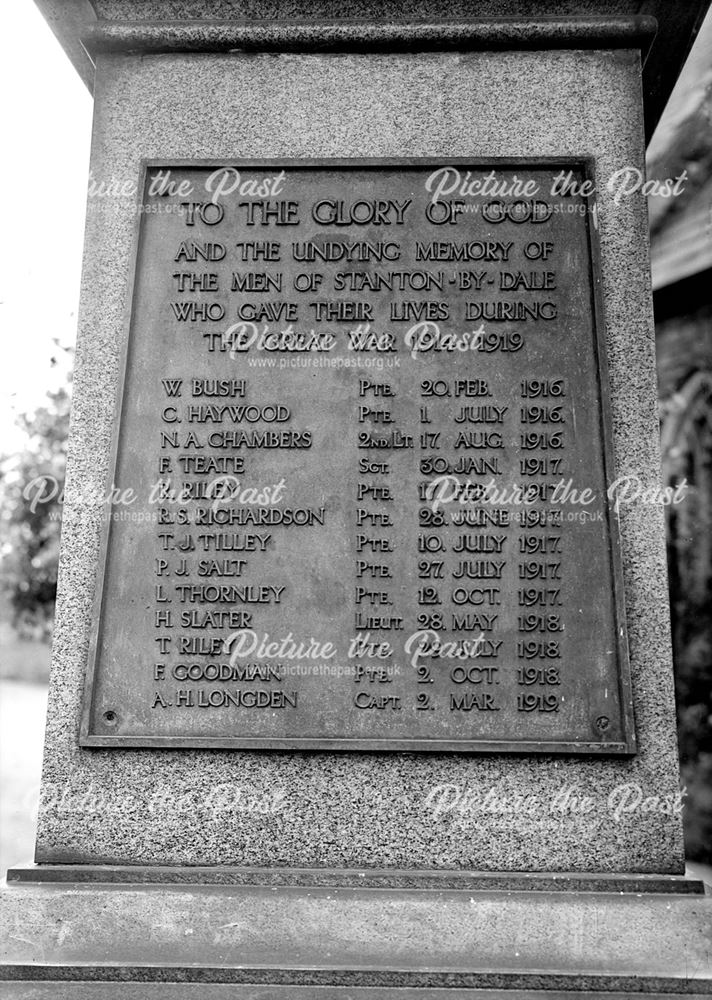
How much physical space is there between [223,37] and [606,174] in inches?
69.1

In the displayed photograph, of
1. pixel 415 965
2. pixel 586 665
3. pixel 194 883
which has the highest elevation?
pixel 586 665

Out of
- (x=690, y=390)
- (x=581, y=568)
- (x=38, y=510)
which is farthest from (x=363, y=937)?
(x=690, y=390)

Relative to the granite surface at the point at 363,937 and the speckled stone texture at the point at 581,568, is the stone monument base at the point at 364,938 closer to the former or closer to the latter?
the granite surface at the point at 363,937

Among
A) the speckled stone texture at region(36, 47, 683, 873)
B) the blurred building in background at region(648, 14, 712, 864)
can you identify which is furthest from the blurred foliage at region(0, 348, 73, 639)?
the blurred building in background at region(648, 14, 712, 864)

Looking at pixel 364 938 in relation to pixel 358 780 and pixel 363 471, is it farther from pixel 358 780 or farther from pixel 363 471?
pixel 363 471

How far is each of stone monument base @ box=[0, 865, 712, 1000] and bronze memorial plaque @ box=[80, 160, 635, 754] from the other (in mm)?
508

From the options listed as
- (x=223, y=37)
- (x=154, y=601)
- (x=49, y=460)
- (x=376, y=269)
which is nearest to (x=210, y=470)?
(x=154, y=601)

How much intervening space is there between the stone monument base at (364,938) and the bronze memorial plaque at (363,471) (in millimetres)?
508

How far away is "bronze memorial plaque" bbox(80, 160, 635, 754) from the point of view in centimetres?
364

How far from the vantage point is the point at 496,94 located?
4.17m

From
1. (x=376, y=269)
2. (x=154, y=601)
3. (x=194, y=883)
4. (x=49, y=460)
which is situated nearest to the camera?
(x=194, y=883)

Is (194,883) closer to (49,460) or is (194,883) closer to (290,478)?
(290,478)

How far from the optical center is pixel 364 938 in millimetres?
3322

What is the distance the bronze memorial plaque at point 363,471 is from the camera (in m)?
3.64
